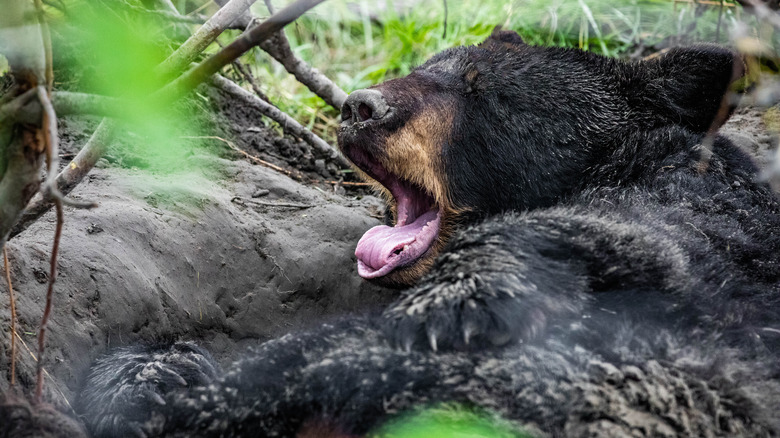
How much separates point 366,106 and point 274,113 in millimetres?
1788

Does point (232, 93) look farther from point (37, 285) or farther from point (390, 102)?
point (37, 285)

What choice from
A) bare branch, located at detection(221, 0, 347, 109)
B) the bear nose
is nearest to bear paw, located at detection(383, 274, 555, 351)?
the bear nose

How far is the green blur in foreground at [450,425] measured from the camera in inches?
96.6

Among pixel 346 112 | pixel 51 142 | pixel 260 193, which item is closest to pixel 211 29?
pixel 346 112

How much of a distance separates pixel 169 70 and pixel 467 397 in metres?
1.42

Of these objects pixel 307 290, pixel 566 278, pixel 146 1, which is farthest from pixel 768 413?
pixel 146 1

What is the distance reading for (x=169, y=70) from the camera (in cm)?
226

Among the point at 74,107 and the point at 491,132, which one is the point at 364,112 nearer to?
the point at 491,132

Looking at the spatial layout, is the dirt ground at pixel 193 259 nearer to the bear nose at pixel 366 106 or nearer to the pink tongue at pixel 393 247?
the pink tongue at pixel 393 247

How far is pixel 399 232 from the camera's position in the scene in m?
4.31

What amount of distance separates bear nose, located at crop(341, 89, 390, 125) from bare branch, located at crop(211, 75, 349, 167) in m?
1.43

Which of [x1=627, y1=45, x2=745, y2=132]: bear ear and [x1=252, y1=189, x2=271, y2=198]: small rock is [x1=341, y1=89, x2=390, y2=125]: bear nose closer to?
[x1=252, y1=189, x2=271, y2=198]: small rock

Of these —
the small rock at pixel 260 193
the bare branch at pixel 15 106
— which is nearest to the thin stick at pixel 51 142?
the bare branch at pixel 15 106

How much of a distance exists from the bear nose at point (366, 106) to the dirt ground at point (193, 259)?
1.02 m
